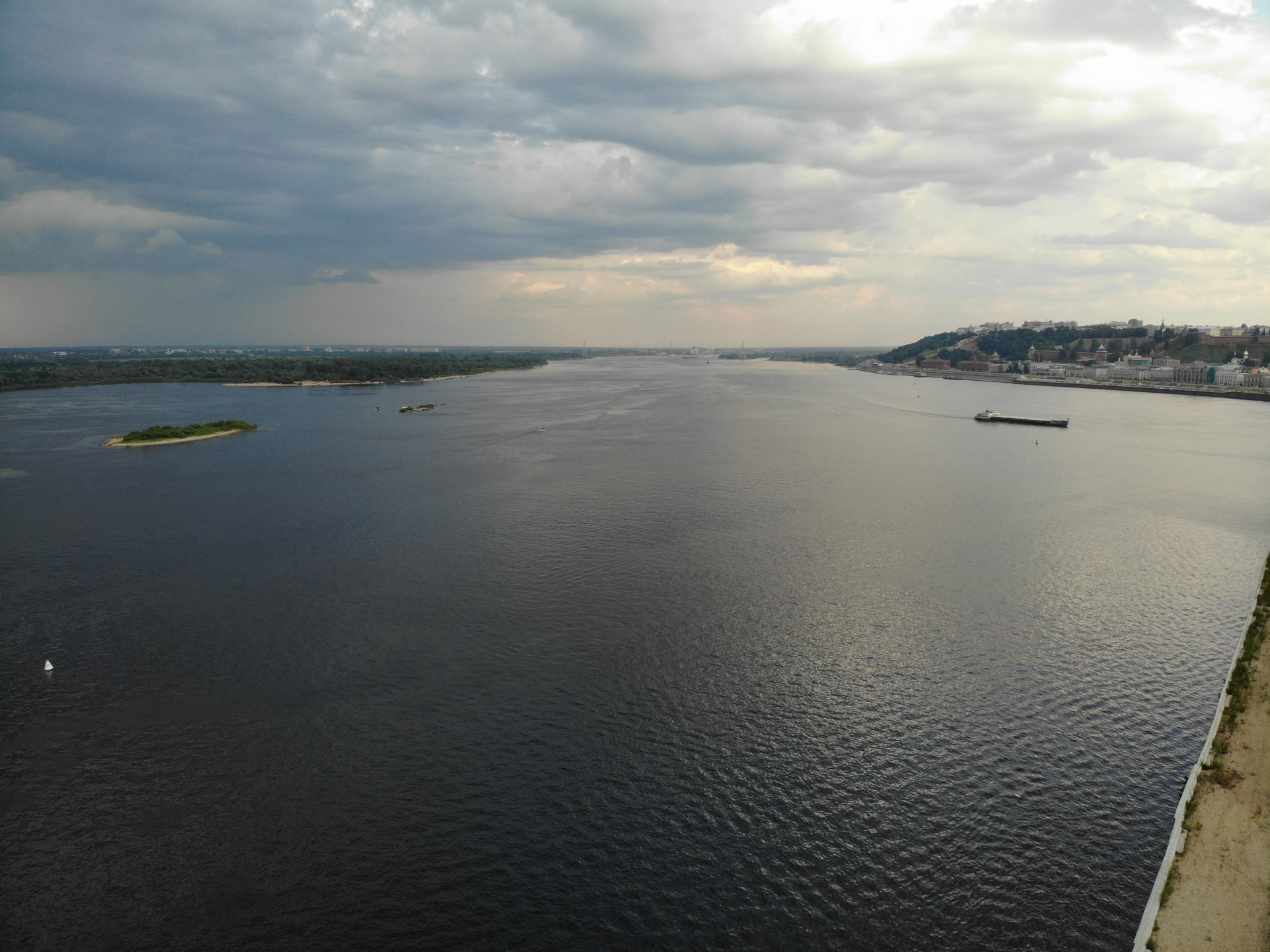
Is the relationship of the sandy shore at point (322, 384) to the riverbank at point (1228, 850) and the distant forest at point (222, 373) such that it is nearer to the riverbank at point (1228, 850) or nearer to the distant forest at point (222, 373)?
the distant forest at point (222, 373)

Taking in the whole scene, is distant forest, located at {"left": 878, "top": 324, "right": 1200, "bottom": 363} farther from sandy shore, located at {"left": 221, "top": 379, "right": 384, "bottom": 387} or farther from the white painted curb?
the white painted curb

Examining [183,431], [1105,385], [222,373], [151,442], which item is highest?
[222,373]

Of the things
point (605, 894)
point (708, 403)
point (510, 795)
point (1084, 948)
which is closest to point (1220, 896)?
point (1084, 948)

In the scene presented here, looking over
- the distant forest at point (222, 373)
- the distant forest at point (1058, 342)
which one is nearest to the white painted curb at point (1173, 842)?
the distant forest at point (222, 373)

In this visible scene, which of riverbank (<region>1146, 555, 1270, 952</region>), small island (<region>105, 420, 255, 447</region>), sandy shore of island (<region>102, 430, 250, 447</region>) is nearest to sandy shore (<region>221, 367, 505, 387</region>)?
small island (<region>105, 420, 255, 447</region>)

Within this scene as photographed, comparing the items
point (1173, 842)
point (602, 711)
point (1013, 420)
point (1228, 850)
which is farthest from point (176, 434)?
point (1013, 420)

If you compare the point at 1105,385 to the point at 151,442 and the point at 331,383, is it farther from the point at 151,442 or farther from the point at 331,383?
the point at 331,383

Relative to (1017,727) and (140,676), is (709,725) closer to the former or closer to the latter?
(1017,727)
